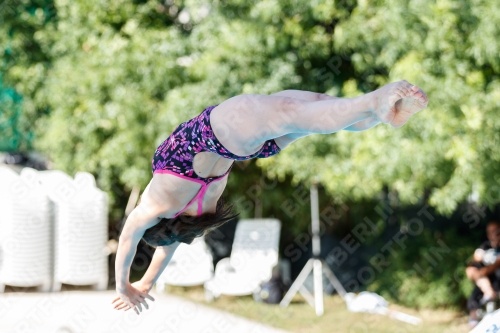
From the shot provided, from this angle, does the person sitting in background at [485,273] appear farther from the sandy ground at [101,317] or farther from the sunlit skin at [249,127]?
the sunlit skin at [249,127]

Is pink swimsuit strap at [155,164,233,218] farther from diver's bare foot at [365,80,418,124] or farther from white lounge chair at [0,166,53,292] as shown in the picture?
white lounge chair at [0,166,53,292]

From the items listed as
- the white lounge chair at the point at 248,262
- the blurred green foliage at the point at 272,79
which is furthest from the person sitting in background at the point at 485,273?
the white lounge chair at the point at 248,262

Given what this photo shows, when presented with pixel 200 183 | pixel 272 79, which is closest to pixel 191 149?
pixel 200 183

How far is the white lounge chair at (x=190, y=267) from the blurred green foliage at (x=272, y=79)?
774 mm

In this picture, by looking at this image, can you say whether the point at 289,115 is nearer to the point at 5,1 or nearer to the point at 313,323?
the point at 313,323

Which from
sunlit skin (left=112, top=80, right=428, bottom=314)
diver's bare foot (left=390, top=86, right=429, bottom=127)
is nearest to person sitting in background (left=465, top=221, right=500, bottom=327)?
sunlit skin (left=112, top=80, right=428, bottom=314)

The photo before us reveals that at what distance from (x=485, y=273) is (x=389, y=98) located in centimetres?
427

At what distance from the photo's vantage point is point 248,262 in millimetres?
7867

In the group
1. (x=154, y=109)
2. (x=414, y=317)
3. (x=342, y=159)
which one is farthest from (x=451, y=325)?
(x=154, y=109)

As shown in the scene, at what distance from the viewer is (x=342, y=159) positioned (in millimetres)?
6898

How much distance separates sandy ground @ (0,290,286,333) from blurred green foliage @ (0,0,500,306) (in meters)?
1.41

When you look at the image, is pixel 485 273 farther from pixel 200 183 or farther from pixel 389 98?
pixel 389 98

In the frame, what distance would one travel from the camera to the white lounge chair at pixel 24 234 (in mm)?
7738

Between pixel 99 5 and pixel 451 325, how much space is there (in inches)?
204
